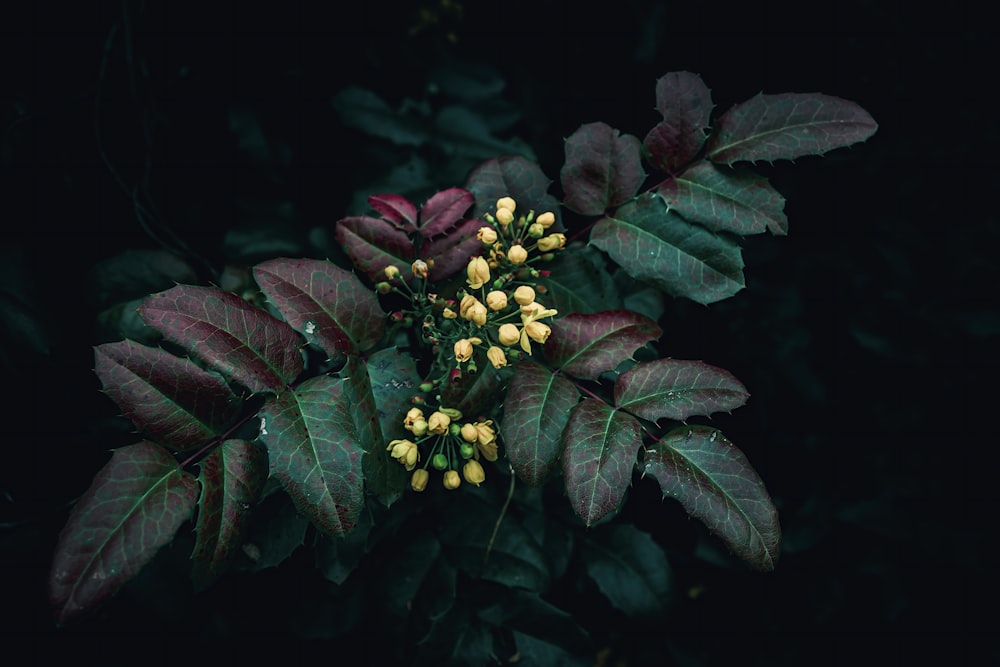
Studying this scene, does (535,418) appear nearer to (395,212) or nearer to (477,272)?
(477,272)

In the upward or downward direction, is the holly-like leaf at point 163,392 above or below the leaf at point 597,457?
above

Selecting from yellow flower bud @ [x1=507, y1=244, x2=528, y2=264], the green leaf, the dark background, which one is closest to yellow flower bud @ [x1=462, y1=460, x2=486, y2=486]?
yellow flower bud @ [x1=507, y1=244, x2=528, y2=264]

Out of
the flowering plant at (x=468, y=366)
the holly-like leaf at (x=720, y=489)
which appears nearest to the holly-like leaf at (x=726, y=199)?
the flowering plant at (x=468, y=366)

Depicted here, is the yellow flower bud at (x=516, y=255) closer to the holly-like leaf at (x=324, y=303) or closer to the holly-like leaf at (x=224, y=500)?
the holly-like leaf at (x=324, y=303)

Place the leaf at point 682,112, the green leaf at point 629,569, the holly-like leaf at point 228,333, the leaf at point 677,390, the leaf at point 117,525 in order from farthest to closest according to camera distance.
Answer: the green leaf at point 629,569
the leaf at point 682,112
the leaf at point 677,390
the holly-like leaf at point 228,333
the leaf at point 117,525

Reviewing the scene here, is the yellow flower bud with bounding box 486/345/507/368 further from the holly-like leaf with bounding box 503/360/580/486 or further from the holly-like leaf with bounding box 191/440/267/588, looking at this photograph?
the holly-like leaf with bounding box 191/440/267/588

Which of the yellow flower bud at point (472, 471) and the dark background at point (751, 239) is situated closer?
the yellow flower bud at point (472, 471)
